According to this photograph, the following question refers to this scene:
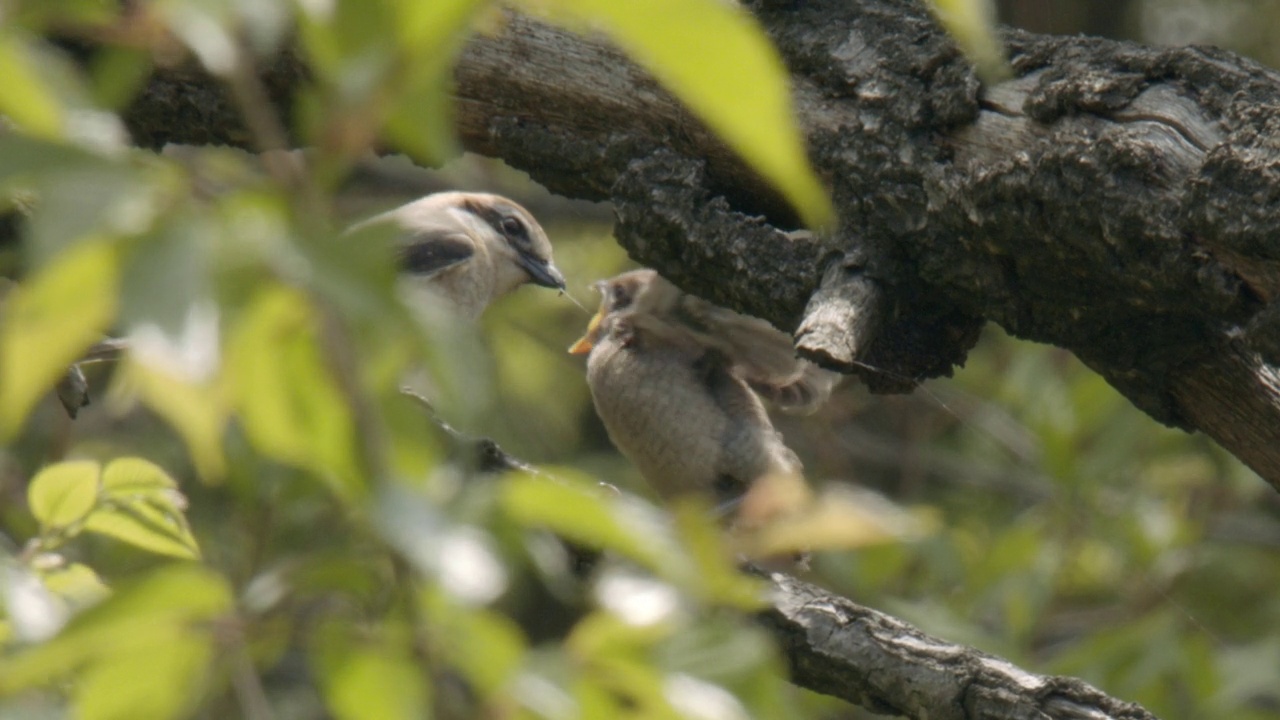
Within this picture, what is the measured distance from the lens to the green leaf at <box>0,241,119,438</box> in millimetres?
1025

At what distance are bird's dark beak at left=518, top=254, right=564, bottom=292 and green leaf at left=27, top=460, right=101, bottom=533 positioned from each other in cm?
331

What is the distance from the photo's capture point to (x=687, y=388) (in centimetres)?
474

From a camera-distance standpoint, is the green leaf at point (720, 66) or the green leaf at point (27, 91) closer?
the green leaf at point (720, 66)

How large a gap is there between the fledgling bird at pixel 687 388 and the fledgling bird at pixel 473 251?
2.04 feet

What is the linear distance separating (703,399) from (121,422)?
4.03m

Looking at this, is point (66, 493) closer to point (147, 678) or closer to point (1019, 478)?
point (147, 678)

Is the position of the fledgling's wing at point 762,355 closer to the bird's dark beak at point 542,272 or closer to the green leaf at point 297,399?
the bird's dark beak at point 542,272

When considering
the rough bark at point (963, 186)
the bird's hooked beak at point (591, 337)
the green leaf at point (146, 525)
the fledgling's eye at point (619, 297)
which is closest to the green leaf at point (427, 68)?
the green leaf at point (146, 525)

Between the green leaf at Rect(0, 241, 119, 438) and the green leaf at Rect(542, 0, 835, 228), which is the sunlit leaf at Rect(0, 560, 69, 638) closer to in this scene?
the green leaf at Rect(0, 241, 119, 438)

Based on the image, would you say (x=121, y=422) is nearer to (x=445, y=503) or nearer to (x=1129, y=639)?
(x=1129, y=639)

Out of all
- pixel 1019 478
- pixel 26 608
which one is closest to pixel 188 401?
pixel 26 608

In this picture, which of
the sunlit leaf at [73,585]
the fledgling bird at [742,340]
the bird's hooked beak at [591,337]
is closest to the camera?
the sunlit leaf at [73,585]

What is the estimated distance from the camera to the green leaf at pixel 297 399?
116 centimetres

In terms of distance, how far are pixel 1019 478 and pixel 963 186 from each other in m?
5.48
